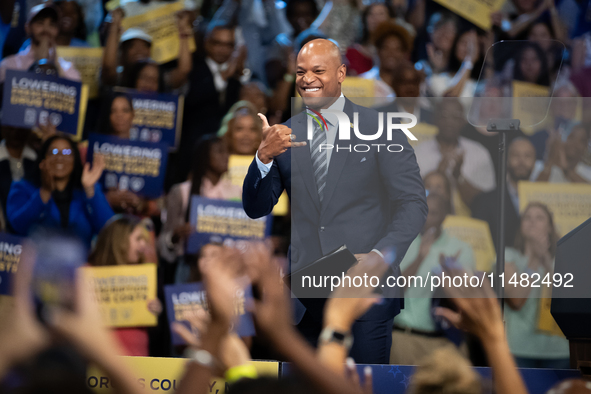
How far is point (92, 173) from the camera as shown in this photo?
419 cm

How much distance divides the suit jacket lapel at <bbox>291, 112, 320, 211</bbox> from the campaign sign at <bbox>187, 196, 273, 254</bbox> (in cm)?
143

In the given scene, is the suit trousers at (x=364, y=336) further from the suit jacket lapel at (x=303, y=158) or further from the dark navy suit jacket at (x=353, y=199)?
the suit jacket lapel at (x=303, y=158)

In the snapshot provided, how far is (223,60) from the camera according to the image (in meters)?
4.62

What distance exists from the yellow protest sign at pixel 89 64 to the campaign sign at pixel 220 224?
1194mm

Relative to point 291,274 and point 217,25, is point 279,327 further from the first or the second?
point 217,25

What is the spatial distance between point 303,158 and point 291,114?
2.05 ft

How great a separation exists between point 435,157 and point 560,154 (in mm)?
674

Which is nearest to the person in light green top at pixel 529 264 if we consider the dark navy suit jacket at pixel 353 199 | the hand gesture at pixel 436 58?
the dark navy suit jacket at pixel 353 199

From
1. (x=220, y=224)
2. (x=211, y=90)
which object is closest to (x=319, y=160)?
(x=220, y=224)

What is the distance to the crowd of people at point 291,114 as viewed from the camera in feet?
8.80

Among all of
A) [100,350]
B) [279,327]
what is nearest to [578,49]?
[279,327]

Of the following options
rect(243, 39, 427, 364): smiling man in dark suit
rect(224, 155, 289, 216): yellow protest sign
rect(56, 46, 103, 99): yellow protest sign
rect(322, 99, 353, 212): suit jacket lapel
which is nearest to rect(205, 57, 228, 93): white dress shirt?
rect(224, 155, 289, 216): yellow protest sign

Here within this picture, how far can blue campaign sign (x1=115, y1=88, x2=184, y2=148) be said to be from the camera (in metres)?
4.41

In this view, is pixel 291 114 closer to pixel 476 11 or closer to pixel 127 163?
pixel 127 163
